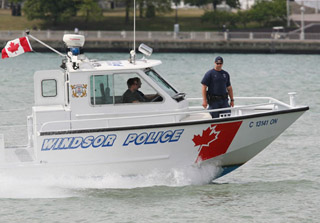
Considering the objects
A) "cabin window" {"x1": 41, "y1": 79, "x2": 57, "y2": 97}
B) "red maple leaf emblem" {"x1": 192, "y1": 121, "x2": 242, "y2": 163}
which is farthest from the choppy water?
"cabin window" {"x1": 41, "y1": 79, "x2": 57, "y2": 97}

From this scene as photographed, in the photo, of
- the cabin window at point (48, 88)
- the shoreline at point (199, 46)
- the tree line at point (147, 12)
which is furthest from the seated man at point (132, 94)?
the tree line at point (147, 12)

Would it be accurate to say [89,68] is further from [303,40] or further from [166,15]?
[166,15]

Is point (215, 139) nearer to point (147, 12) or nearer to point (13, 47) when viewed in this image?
point (13, 47)

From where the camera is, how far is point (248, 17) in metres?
72.6

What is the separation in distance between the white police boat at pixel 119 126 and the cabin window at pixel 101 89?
2 cm

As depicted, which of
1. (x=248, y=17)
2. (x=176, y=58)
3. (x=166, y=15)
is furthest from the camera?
(x=166, y=15)

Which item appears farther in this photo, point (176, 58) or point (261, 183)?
point (176, 58)

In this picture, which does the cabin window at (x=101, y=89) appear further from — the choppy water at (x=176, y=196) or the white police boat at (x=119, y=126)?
the choppy water at (x=176, y=196)

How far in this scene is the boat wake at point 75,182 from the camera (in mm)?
13969

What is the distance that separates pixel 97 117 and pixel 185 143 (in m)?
1.64

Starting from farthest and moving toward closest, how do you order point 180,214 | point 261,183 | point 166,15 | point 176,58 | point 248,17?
point 166,15, point 248,17, point 176,58, point 261,183, point 180,214

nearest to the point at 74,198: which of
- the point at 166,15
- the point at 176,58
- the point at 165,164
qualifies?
the point at 165,164

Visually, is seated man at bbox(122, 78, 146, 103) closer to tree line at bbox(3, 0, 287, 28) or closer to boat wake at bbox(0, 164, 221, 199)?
boat wake at bbox(0, 164, 221, 199)

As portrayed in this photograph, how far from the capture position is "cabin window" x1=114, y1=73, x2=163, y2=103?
13.9m
